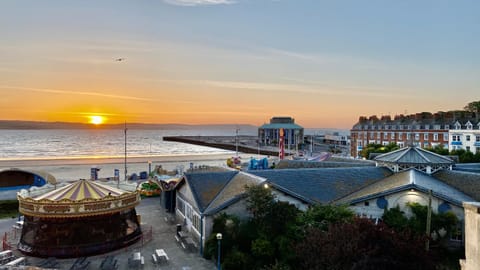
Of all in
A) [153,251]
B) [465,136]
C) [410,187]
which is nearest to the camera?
[153,251]

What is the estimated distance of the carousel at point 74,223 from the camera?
23062mm

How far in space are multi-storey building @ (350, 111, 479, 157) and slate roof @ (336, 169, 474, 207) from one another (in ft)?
134

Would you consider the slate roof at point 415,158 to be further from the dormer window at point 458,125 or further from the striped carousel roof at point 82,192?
the dormer window at point 458,125

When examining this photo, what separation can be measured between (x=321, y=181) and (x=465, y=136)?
5641 centimetres

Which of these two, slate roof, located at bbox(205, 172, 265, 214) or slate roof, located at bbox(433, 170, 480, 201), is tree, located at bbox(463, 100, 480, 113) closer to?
slate roof, located at bbox(433, 170, 480, 201)

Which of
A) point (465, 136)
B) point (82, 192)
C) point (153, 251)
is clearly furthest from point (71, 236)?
point (465, 136)

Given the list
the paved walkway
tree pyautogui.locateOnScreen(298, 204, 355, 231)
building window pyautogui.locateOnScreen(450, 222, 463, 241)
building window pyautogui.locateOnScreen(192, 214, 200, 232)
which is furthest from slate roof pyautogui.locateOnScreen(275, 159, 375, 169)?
building window pyautogui.locateOnScreen(192, 214, 200, 232)

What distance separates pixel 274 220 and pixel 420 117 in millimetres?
70852

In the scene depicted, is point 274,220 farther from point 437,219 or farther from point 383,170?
point 383,170

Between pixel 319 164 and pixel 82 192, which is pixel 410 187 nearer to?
pixel 319 164

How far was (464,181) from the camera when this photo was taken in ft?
88.5

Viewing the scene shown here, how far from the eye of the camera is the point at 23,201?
2384 cm

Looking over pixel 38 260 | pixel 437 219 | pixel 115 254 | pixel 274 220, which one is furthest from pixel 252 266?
pixel 38 260

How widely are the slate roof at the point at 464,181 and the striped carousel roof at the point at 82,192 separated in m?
25.0
